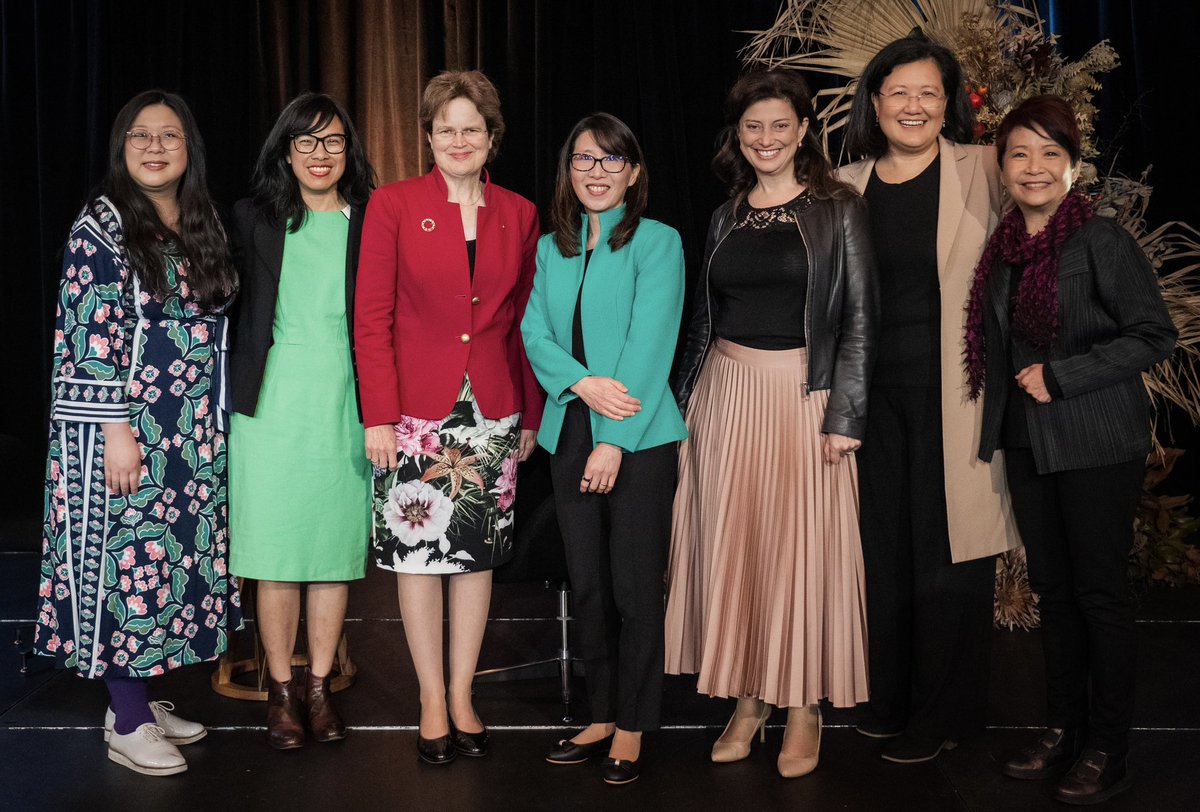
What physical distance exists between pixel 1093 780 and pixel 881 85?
5.78 ft

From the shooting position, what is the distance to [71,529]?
2805mm

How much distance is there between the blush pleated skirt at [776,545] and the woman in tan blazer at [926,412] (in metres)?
0.18

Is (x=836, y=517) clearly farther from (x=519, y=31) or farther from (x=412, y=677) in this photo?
(x=519, y=31)

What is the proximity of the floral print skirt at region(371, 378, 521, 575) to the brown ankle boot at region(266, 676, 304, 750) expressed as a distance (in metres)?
0.52

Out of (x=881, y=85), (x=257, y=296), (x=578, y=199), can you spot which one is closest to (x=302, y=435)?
(x=257, y=296)

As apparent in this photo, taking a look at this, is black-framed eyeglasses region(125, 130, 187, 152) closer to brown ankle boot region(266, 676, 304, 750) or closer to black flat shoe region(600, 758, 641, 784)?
brown ankle boot region(266, 676, 304, 750)

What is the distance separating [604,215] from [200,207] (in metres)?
1.07

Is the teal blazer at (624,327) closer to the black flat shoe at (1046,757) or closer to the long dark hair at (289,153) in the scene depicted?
the long dark hair at (289,153)

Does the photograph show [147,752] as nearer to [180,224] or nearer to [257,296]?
[257,296]

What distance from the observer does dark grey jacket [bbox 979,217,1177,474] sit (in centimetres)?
251

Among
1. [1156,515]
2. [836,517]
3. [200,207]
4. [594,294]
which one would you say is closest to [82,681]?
[200,207]

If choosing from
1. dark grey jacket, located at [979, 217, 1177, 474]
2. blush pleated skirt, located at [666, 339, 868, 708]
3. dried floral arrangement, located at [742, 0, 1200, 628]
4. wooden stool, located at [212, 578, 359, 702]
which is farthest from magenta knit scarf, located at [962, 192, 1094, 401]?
wooden stool, located at [212, 578, 359, 702]

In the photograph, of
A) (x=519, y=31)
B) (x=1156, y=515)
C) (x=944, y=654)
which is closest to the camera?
(x=944, y=654)

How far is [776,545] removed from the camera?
275 centimetres
